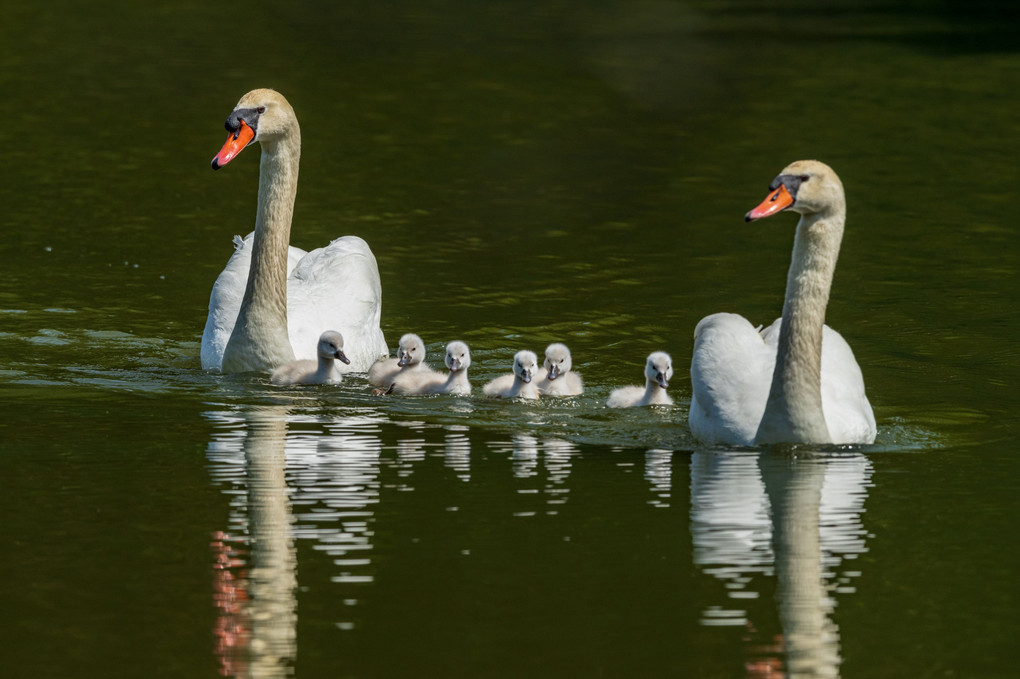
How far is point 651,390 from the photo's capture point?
36.5 ft

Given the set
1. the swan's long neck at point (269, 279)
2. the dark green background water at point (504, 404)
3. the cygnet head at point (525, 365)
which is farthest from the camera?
the swan's long neck at point (269, 279)

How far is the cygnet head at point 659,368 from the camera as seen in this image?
36.1 feet

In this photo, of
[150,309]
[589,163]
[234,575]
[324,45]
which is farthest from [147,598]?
[324,45]

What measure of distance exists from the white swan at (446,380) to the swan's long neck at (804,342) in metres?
2.53

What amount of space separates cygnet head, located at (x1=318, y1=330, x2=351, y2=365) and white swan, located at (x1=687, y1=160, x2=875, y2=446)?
2.52 meters

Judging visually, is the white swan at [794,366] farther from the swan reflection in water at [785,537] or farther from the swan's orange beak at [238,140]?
the swan's orange beak at [238,140]

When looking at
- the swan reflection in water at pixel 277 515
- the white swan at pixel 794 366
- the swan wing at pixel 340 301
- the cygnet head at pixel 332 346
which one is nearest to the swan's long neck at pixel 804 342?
the white swan at pixel 794 366

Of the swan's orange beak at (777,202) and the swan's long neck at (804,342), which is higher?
the swan's orange beak at (777,202)

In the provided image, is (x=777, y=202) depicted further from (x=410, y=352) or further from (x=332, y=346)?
(x=332, y=346)

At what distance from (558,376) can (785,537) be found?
3652 millimetres

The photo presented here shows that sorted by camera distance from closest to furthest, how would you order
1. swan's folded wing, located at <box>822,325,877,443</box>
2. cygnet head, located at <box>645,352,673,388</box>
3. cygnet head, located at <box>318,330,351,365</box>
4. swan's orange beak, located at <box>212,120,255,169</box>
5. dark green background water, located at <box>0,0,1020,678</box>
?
dark green background water, located at <box>0,0,1020,678</box>, swan's folded wing, located at <box>822,325,877,443</box>, cygnet head, located at <box>645,352,673,388</box>, cygnet head, located at <box>318,330,351,365</box>, swan's orange beak, located at <box>212,120,255,169</box>

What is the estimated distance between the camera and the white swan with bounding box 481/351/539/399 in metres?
11.1

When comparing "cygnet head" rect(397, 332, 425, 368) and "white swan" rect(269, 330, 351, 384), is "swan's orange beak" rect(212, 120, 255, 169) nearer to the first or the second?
"white swan" rect(269, 330, 351, 384)

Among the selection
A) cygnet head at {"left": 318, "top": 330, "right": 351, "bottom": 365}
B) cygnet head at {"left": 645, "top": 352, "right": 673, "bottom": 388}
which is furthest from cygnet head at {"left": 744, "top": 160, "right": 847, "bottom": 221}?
cygnet head at {"left": 318, "top": 330, "right": 351, "bottom": 365}
